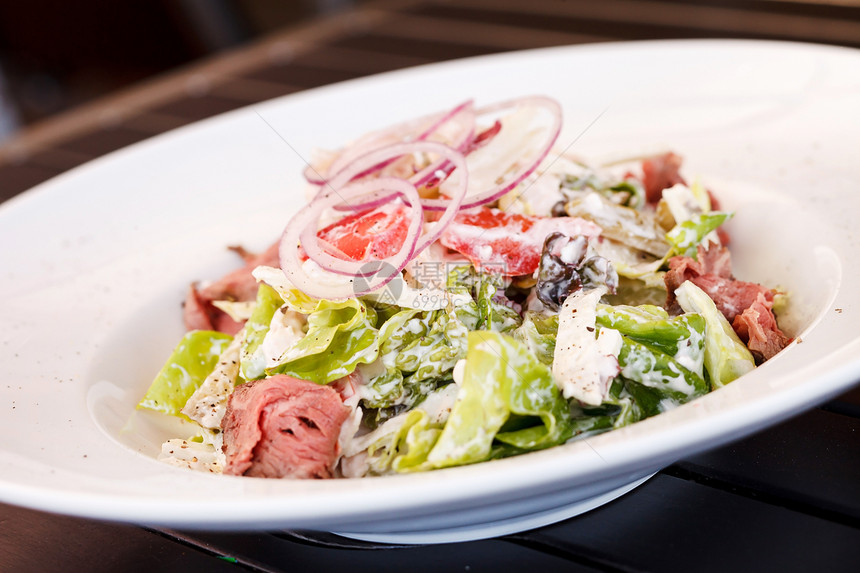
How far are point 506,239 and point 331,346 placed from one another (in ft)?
1.46

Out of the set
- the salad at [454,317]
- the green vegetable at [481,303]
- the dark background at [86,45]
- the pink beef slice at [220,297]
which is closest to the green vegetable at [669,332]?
the salad at [454,317]

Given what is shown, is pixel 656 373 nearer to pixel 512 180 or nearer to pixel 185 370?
pixel 512 180

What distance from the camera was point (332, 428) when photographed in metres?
1.47

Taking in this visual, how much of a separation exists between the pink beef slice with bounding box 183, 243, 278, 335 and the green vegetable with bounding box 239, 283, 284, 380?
8.0 inches

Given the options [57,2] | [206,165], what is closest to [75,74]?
[57,2]

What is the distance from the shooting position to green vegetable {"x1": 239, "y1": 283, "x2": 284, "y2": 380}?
66.6 inches

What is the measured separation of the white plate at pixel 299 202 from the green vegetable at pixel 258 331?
0.85ft

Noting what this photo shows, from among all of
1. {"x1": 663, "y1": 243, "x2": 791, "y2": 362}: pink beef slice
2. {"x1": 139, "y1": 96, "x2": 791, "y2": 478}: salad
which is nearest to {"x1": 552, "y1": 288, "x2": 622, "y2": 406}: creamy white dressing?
{"x1": 139, "y1": 96, "x2": 791, "y2": 478}: salad

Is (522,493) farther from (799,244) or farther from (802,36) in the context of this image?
(802,36)

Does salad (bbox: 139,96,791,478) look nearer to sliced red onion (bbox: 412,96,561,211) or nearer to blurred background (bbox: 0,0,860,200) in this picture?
sliced red onion (bbox: 412,96,561,211)

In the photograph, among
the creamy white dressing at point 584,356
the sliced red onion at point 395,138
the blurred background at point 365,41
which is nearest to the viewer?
the creamy white dressing at point 584,356

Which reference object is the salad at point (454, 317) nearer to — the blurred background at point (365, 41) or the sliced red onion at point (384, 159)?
the sliced red onion at point (384, 159)

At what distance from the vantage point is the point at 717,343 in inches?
61.1

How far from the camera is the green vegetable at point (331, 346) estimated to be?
5.25 ft
